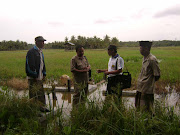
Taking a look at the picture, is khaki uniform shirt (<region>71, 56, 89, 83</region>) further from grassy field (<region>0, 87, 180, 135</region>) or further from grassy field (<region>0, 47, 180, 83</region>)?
grassy field (<region>0, 47, 180, 83</region>)

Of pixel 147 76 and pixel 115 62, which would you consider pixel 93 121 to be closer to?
pixel 147 76

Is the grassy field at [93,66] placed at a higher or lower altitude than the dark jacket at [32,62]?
lower

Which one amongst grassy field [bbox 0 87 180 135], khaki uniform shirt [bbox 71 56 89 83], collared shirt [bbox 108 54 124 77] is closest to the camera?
grassy field [bbox 0 87 180 135]

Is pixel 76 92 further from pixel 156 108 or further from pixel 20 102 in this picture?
pixel 156 108

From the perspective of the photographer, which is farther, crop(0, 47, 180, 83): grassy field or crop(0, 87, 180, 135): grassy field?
crop(0, 47, 180, 83): grassy field

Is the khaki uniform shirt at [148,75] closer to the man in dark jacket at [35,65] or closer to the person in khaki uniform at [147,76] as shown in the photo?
the person in khaki uniform at [147,76]

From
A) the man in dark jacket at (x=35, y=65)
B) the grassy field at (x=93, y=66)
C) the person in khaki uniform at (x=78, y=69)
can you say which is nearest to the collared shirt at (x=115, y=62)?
the person in khaki uniform at (x=78, y=69)

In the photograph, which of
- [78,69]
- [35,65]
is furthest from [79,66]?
[35,65]

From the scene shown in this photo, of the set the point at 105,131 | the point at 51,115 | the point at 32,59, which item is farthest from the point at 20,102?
the point at 105,131

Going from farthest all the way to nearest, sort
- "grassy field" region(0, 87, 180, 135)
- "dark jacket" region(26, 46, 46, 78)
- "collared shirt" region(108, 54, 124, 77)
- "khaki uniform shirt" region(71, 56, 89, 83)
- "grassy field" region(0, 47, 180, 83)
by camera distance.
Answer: "grassy field" region(0, 47, 180, 83)
"khaki uniform shirt" region(71, 56, 89, 83)
"dark jacket" region(26, 46, 46, 78)
"collared shirt" region(108, 54, 124, 77)
"grassy field" region(0, 87, 180, 135)

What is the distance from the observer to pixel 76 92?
3734mm

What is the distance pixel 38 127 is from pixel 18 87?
431cm

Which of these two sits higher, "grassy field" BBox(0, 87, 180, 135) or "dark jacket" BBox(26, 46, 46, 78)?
"dark jacket" BBox(26, 46, 46, 78)

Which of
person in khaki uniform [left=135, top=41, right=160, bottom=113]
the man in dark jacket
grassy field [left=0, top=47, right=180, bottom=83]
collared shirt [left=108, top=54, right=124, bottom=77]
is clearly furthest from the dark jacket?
grassy field [left=0, top=47, right=180, bottom=83]
